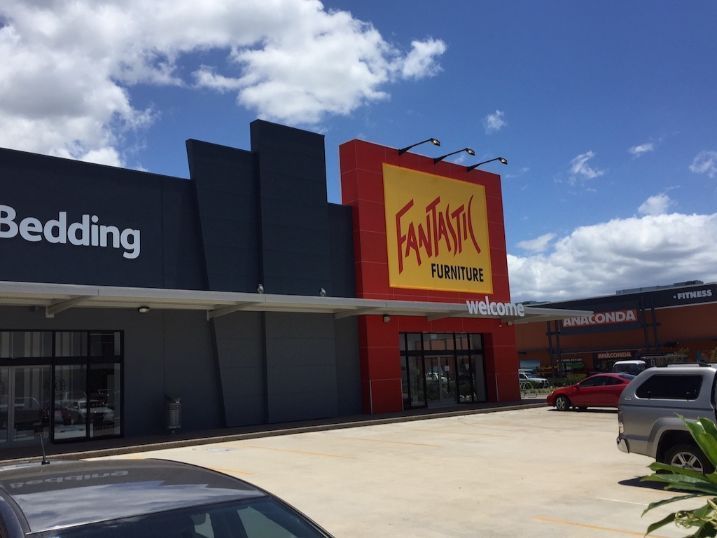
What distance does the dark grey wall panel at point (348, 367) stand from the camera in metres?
24.4

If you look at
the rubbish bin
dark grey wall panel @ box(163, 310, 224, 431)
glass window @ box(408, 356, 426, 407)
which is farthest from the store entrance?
glass window @ box(408, 356, 426, 407)

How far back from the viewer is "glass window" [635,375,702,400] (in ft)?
35.1

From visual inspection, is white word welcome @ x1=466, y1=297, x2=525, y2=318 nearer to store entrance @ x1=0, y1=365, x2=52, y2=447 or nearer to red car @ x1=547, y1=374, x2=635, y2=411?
red car @ x1=547, y1=374, x2=635, y2=411

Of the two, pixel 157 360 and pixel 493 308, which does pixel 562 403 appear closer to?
pixel 493 308

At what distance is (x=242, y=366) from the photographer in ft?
70.1

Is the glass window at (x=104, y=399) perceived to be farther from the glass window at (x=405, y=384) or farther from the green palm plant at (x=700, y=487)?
the green palm plant at (x=700, y=487)

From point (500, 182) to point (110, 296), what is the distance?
799 inches

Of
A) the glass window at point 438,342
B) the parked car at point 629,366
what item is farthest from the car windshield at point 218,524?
the parked car at point 629,366

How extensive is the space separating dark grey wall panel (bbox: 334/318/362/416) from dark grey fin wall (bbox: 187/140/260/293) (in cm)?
426

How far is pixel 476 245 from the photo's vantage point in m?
30.3

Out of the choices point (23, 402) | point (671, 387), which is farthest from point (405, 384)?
point (671, 387)

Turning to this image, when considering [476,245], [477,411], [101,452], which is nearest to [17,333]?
[101,452]

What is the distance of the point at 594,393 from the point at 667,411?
14.4 m

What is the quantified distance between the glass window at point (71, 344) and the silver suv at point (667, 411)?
1404 cm
